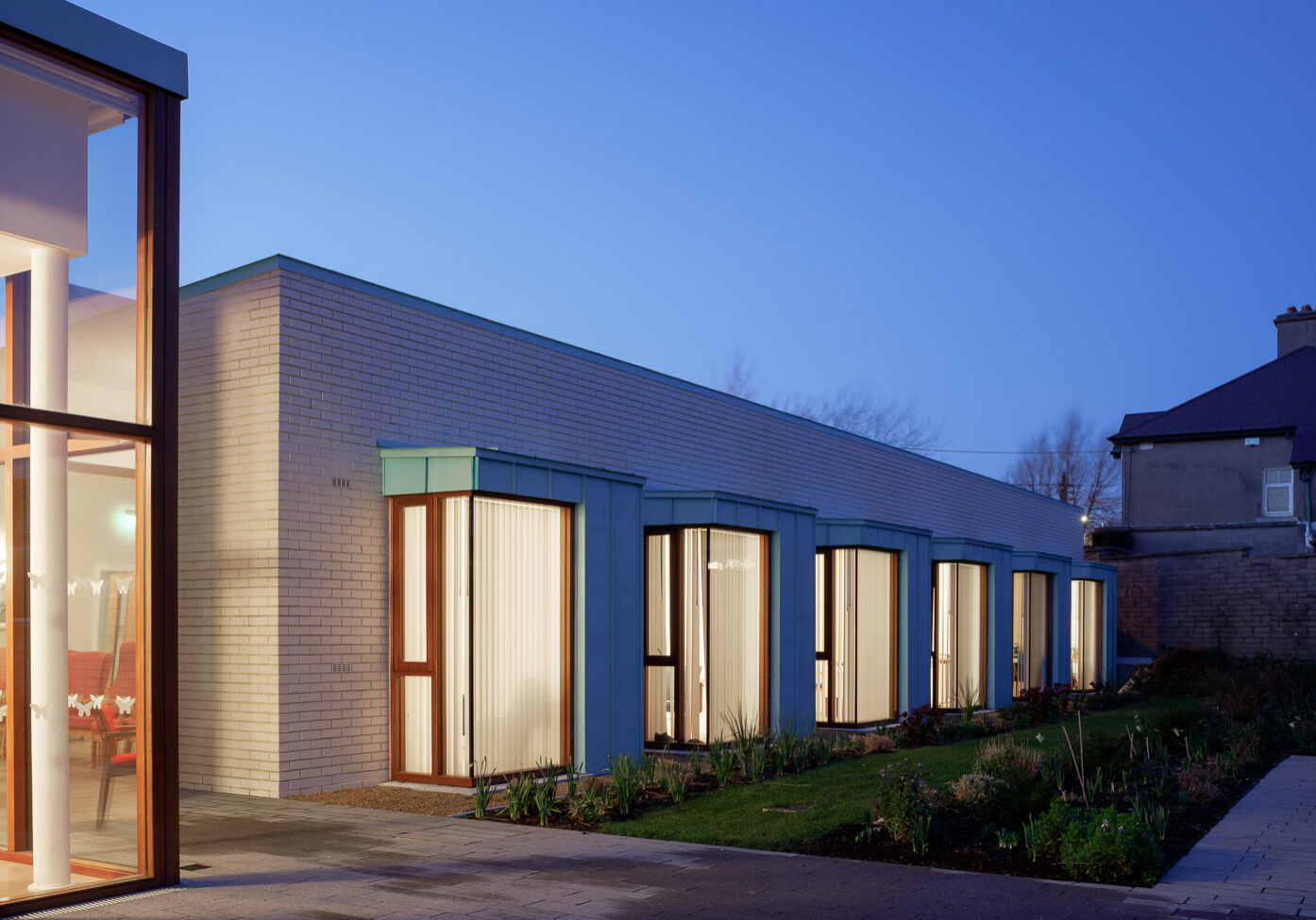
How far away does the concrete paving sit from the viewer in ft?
20.3

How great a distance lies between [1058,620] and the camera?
73.6 ft

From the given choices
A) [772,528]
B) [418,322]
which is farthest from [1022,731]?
Result: [418,322]

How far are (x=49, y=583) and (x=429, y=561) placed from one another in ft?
14.6

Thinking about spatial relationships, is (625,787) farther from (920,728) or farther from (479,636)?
(920,728)

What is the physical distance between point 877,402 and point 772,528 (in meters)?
41.8

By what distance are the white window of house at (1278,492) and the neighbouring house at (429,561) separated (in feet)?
72.5

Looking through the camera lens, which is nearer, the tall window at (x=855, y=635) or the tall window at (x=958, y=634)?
the tall window at (x=855, y=635)

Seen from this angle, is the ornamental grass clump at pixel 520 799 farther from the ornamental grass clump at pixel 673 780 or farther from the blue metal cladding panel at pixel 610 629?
the blue metal cladding panel at pixel 610 629

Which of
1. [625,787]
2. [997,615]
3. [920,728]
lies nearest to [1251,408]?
[997,615]

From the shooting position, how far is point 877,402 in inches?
2160

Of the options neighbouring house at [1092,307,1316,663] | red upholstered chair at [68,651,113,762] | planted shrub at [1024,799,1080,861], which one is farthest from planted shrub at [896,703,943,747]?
neighbouring house at [1092,307,1316,663]

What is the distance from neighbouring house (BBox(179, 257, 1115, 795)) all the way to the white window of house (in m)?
22.1

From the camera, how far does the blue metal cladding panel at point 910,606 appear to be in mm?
16625

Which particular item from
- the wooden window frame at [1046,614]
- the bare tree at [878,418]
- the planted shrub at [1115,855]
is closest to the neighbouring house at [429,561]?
the planted shrub at [1115,855]
